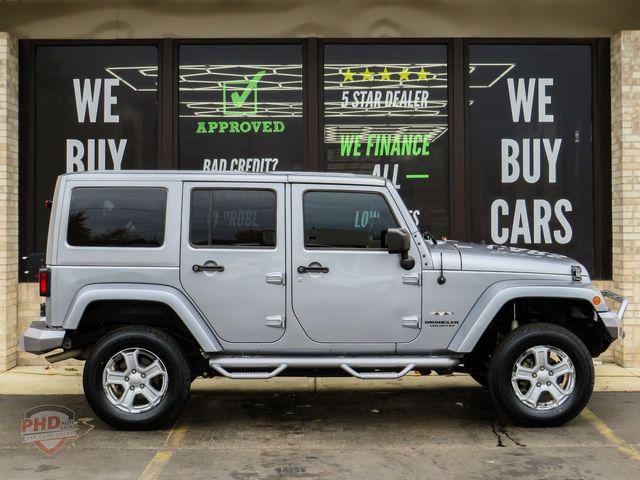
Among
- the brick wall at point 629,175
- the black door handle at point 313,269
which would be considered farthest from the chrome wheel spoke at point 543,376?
the brick wall at point 629,175

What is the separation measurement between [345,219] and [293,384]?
8.06ft

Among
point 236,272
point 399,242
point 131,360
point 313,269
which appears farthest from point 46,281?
point 399,242

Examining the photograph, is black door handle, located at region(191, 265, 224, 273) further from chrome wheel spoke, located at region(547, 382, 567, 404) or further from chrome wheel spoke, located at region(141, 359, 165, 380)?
chrome wheel spoke, located at region(547, 382, 567, 404)

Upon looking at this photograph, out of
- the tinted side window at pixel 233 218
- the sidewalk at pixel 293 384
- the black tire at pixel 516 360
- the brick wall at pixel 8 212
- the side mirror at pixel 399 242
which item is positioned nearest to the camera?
the side mirror at pixel 399 242

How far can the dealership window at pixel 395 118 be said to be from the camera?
9.61 m

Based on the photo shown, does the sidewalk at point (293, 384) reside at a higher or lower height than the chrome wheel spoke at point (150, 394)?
lower

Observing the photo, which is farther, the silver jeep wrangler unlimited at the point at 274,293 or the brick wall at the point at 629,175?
the brick wall at the point at 629,175

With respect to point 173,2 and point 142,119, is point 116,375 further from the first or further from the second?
point 173,2

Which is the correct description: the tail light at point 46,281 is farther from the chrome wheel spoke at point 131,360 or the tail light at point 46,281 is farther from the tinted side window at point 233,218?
the tinted side window at point 233,218

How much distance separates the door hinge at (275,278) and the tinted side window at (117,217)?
0.93 m

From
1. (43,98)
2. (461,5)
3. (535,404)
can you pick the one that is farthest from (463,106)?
(43,98)

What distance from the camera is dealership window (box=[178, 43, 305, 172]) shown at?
31.6 ft

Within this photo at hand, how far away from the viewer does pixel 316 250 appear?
6246 millimetres

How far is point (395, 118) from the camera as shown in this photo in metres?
9.66
